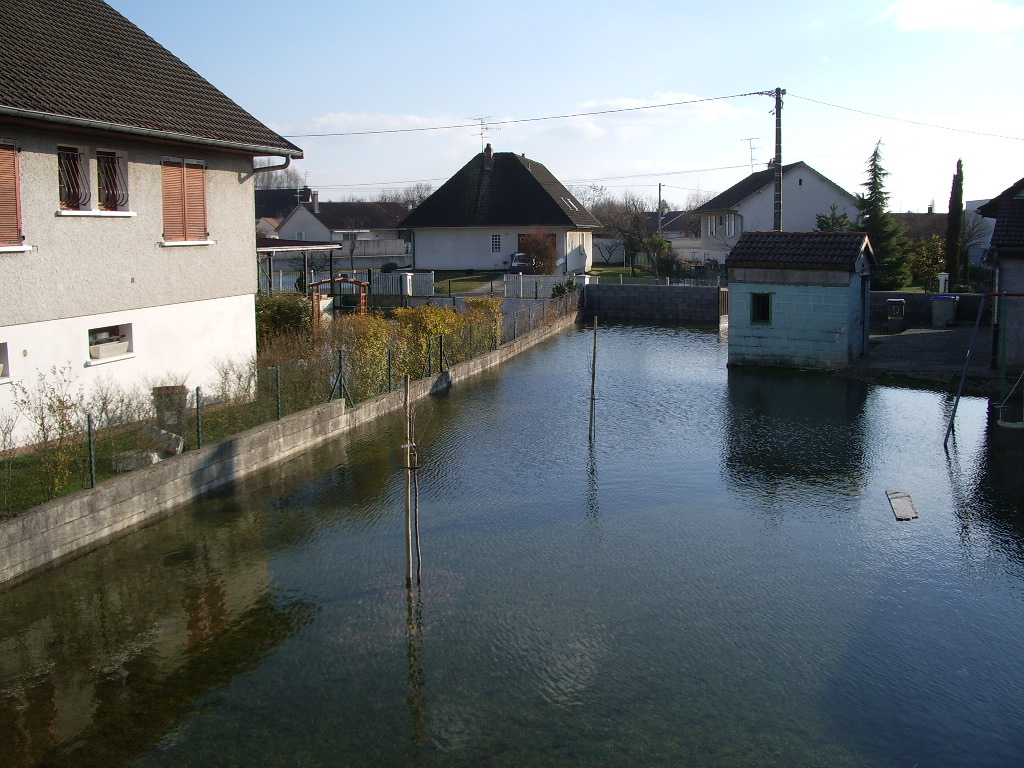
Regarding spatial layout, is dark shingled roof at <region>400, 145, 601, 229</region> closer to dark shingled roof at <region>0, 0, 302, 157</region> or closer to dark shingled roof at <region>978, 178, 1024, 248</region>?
dark shingled roof at <region>978, 178, 1024, 248</region>

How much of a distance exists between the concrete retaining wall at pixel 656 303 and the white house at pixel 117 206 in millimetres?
25349

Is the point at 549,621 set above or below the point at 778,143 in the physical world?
below

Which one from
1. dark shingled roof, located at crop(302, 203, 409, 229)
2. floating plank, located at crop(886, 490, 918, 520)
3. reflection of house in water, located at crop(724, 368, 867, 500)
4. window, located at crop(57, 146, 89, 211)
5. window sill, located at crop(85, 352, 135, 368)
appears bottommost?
floating plank, located at crop(886, 490, 918, 520)

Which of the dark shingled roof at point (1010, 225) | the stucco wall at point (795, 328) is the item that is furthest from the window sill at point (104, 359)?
the dark shingled roof at point (1010, 225)

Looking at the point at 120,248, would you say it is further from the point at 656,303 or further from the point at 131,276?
the point at 656,303

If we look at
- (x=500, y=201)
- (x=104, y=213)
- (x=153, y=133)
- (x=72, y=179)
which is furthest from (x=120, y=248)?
(x=500, y=201)

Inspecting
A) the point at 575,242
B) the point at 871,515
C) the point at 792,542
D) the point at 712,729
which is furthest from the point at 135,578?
the point at 575,242

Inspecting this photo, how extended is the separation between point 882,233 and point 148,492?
134 feet

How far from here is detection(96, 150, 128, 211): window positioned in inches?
631

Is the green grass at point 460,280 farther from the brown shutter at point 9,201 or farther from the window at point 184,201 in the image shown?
the brown shutter at point 9,201

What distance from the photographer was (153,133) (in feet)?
52.5

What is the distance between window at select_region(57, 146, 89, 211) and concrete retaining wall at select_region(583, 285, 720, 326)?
30.0m

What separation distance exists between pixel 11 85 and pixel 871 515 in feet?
45.4

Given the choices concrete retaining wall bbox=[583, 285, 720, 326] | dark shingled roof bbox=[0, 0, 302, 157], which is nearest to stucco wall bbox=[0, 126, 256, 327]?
dark shingled roof bbox=[0, 0, 302, 157]
